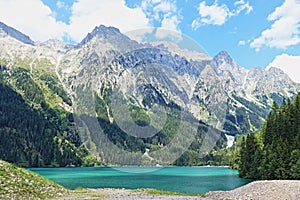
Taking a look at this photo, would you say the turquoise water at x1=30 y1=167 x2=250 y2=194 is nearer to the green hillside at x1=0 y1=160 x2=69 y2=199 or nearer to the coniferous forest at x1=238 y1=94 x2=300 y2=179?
the coniferous forest at x1=238 y1=94 x2=300 y2=179

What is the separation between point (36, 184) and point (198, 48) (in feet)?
82.1

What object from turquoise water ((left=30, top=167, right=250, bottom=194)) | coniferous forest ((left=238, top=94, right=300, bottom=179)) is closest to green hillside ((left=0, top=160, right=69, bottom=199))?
turquoise water ((left=30, top=167, right=250, bottom=194))

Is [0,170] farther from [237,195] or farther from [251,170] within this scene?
[251,170]

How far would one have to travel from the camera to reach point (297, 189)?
103ft

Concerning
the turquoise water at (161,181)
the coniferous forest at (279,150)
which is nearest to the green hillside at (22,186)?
the turquoise water at (161,181)

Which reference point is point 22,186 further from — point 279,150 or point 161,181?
point 161,181

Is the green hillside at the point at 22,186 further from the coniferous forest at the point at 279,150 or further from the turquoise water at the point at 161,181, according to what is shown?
the coniferous forest at the point at 279,150

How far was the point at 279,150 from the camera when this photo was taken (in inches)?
2675

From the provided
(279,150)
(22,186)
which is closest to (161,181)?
(279,150)

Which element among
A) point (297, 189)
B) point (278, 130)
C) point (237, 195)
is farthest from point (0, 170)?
point (278, 130)

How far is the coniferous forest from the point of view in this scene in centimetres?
6512

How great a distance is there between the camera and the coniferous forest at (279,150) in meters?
65.1

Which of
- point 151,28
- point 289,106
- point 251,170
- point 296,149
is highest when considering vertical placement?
Result: point 151,28

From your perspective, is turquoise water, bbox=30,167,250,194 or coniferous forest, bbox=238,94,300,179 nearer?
turquoise water, bbox=30,167,250,194
